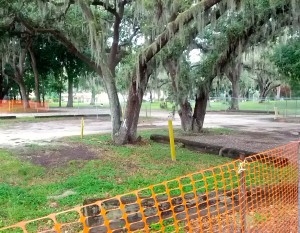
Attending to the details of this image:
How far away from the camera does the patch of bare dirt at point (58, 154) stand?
9398 mm

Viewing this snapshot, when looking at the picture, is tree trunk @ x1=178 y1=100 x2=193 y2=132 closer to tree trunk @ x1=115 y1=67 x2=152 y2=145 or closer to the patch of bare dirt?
tree trunk @ x1=115 y1=67 x2=152 y2=145

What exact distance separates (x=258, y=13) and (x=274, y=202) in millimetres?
8466

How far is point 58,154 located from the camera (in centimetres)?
1023

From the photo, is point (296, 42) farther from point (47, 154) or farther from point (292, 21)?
point (47, 154)

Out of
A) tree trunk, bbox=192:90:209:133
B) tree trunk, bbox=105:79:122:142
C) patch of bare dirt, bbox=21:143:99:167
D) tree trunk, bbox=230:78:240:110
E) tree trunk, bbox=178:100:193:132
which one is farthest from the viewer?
→ tree trunk, bbox=230:78:240:110

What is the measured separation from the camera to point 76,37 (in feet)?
53.3

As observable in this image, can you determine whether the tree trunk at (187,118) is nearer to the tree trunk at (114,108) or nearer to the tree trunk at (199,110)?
the tree trunk at (199,110)

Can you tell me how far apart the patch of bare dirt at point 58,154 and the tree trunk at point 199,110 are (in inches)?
218

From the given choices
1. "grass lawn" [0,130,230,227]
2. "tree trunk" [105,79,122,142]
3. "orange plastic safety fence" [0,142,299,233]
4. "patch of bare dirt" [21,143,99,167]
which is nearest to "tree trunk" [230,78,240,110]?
"tree trunk" [105,79,122,142]

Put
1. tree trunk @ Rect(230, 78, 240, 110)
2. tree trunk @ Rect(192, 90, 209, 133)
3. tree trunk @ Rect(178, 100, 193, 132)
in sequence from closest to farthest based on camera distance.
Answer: tree trunk @ Rect(192, 90, 209, 133)
tree trunk @ Rect(178, 100, 193, 132)
tree trunk @ Rect(230, 78, 240, 110)

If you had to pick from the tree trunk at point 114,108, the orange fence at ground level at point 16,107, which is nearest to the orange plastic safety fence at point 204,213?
the tree trunk at point 114,108

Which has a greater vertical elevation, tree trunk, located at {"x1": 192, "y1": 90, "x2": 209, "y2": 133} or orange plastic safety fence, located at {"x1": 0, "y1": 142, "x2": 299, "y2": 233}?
tree trunk, located at {"x1": 192, "y1": 90, "x2": 209, "y2": 133}

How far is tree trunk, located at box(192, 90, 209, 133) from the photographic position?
15.0 metres

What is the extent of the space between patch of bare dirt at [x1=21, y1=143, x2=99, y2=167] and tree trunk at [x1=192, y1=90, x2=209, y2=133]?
553 centimetres
